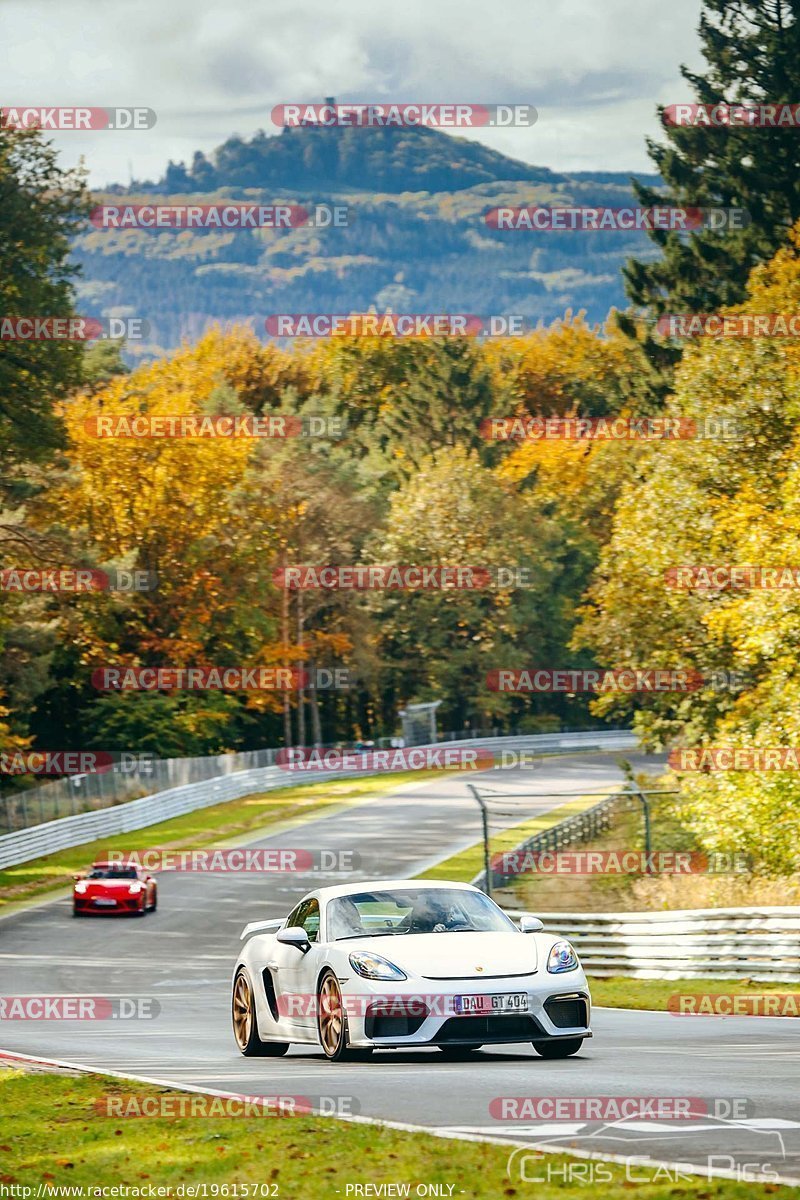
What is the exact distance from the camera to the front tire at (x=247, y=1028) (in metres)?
14.2

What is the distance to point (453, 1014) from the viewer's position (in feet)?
40.2

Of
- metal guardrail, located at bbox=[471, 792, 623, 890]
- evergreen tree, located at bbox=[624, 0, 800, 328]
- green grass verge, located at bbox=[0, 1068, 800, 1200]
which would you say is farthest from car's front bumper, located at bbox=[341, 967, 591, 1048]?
evergreen tree, located at bbox=[624, 0, 800, 328]

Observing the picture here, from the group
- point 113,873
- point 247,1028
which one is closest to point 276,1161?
point 247,1028

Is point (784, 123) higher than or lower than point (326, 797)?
higher

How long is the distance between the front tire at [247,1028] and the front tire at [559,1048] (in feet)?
7.44

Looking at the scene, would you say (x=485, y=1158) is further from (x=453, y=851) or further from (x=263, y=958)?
(x=453, y=851)

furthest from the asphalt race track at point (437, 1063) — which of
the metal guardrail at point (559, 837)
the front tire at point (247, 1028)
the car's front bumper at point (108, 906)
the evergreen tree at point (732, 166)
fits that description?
the evergreen tree at point (732, 166)

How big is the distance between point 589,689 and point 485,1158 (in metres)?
87.9

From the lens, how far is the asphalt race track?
879 cm

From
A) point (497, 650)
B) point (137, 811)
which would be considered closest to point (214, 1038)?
point (137, 811)

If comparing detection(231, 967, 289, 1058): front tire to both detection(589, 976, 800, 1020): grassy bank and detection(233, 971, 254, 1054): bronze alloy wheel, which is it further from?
detection(589, 976, 800, 1020): grassy bank

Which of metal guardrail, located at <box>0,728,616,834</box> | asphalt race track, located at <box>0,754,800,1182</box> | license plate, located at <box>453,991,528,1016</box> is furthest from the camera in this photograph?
metal guardrail, located at <box>0,728,616,834</box>

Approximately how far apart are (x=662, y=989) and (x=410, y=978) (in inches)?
446

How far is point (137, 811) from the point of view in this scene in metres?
55.6
